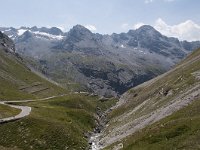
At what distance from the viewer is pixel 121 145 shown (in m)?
75.2

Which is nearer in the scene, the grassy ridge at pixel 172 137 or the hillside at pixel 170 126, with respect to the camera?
the grassy ridge at pixel 172 137

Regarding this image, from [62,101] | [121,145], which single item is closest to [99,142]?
[121,145]

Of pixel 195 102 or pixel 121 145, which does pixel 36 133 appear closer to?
pixel 121 145

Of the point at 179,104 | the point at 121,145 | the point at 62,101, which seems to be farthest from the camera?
the point at 62,101

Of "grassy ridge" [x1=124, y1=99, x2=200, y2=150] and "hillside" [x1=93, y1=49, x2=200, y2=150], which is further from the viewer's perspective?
"hillside" [x1=93, y1=49, x2=200, y2=150]

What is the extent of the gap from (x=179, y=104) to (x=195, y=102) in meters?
6.79

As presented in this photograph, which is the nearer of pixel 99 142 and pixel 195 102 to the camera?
pixel 195 102

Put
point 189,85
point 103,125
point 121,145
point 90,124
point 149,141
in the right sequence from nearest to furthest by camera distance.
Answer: point 149,141, point 121,145, point 189,85, point 90,124, point 103,125

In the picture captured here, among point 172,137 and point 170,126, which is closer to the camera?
point 172,137

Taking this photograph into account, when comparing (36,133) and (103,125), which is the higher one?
(36,133)

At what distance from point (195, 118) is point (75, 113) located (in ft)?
210

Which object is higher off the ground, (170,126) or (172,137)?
(170,126)

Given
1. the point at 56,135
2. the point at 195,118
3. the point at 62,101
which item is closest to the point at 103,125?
the point at 62,101

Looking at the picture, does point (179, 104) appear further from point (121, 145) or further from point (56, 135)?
point (56, 135)
